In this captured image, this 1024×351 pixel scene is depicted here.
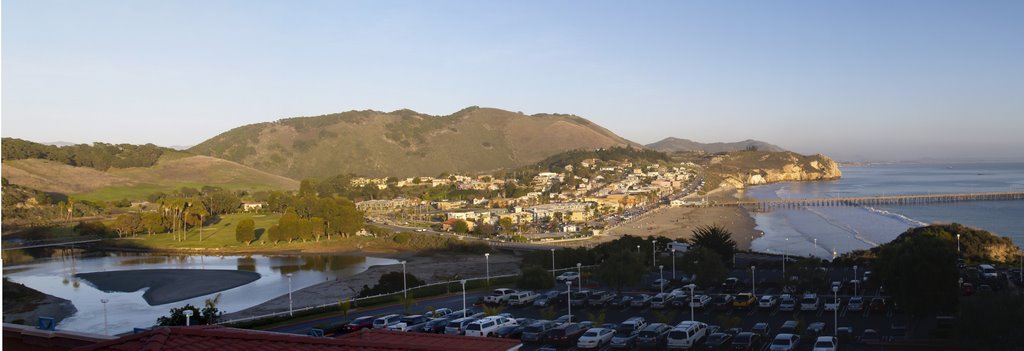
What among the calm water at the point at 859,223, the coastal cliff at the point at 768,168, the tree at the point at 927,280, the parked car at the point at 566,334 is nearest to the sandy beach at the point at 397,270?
the parked car at the point at 566,334

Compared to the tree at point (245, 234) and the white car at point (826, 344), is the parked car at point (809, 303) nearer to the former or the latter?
the white car at point (826, 344)

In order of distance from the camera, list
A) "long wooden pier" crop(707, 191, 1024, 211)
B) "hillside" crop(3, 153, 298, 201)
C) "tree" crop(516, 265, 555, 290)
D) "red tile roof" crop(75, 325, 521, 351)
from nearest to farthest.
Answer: "red tile roof" crop(75, 325, 521, 351) < "tree" crop(516, 265, 555, 290) < "long wooden pier" crop(707, 191, 1024, 211) < "hillside" crop(3, 153, 298, 201)

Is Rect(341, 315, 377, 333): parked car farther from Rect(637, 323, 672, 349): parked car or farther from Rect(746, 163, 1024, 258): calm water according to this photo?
Rect(746, 163, 1024, 258): calm water

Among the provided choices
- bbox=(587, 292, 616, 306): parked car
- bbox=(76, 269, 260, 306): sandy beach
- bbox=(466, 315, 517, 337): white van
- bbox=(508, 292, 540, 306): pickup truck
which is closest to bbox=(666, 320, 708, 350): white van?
bbox=(466, 315, 517, 337): white van

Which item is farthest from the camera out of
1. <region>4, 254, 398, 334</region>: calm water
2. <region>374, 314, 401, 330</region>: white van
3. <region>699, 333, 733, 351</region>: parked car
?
<region>4, 254, 398, 334</region>: calm water

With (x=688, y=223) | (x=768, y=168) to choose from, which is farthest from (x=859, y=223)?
(x=768, y=168)

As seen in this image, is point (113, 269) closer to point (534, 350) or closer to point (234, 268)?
point (234, 268)
